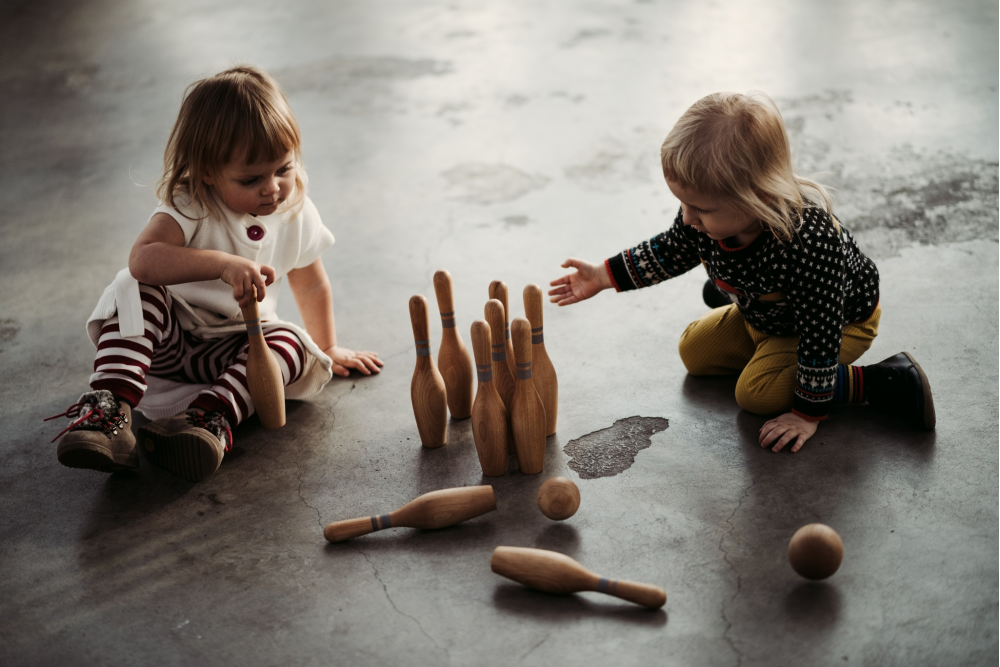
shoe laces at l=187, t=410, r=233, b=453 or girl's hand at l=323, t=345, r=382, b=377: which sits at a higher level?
shoe laces at l=187, t=410, r=233, b=453

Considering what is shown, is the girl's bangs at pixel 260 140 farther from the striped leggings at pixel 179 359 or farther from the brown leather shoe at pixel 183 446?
the brown leather shoe at pixel 183 446

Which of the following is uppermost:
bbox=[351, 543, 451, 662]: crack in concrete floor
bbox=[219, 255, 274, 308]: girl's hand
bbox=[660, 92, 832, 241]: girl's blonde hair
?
bbox=[660, 92, 832, 241]: girl's blonde hair

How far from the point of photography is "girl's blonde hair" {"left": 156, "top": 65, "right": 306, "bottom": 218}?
1.46 meters

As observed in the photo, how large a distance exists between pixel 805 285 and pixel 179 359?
1.13 meters

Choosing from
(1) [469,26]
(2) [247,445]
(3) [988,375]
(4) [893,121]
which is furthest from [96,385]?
(1) [469,26]

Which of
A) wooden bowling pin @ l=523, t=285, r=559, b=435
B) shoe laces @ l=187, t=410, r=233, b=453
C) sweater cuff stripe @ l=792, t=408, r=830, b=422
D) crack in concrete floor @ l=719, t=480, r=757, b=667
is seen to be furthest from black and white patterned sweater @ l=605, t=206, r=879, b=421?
shoe laces @ l=187, t=410, r=233, b=453

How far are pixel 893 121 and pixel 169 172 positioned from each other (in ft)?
7.45

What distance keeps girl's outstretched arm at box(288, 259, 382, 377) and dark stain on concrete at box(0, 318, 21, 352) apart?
27.6 inches

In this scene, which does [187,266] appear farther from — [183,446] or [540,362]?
[540,362]

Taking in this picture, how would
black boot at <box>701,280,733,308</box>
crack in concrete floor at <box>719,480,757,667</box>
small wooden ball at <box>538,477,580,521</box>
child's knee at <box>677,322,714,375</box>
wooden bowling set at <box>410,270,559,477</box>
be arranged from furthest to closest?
1. black boot at <box>701,280,733,308</box>
2. child's knee at <box>677,322,714,375</box>
3. wooden bowling set at <box>410,270,559,477</box>
4. small wooden ball at <box>538,477,580,521</box>
5. crack in concrete floor at <box>719,480,757,667</box>

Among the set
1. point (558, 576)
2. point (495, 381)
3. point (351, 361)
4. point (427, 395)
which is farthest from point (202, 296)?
point (558, 576)

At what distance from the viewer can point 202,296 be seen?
5.21 feet

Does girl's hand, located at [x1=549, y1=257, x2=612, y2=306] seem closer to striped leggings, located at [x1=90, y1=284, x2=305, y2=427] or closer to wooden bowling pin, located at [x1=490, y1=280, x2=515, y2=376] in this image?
wooden bowling pin, located at [x1=490, y1=280, x2=515, y2=376]

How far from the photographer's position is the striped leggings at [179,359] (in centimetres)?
150
